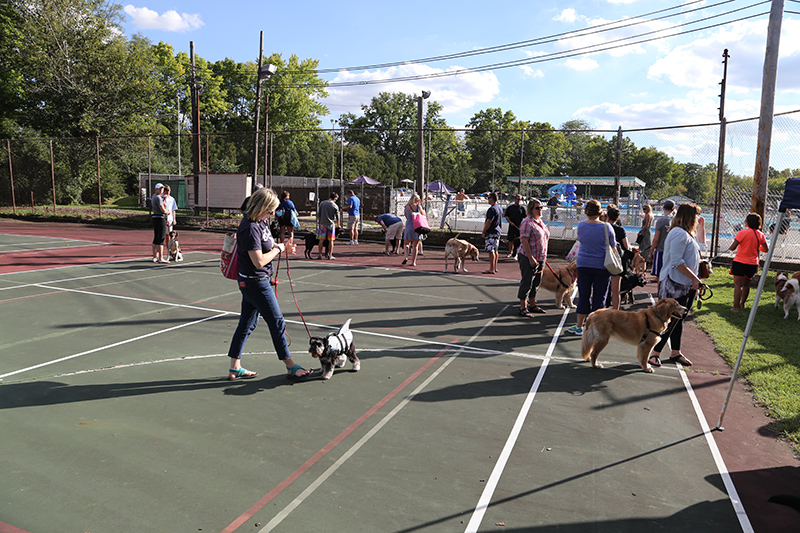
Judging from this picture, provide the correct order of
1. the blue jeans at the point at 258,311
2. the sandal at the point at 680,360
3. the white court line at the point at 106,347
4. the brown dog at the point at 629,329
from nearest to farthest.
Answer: the blue jeans at the point at 258,311 < the white court line at the point at 106,347 < the brown dog at the point at 629,329 < the sandal at the point at 680,360

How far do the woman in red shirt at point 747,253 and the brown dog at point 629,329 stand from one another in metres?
4.62

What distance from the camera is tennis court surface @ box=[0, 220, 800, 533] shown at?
131 inches

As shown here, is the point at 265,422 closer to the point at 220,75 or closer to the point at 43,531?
the point at 43,531

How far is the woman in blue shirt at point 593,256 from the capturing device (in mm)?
6883

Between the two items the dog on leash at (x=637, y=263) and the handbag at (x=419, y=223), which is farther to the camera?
the handbag at (x=419, y=223)

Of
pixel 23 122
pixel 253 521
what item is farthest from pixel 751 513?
pixel 23 122

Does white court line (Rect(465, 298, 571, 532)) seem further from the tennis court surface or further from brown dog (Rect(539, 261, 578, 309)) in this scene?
brown dog (Rect(539, 261, 578, 309))

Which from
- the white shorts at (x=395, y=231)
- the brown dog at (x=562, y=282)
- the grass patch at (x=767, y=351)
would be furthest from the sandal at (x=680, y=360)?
the white shorts at (x=395, y=231)

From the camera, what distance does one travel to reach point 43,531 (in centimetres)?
301

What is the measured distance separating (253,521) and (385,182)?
227ft

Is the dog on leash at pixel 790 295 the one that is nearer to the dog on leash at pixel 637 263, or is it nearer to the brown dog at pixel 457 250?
the dog on leash at pixel 637 263

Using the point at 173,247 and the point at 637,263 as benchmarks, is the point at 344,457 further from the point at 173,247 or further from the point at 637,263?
the point at 173,247

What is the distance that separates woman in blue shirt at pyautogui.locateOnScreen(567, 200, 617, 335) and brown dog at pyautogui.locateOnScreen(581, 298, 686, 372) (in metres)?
0.89

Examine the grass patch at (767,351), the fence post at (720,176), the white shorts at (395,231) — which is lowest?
the grass patch at (767,351)
